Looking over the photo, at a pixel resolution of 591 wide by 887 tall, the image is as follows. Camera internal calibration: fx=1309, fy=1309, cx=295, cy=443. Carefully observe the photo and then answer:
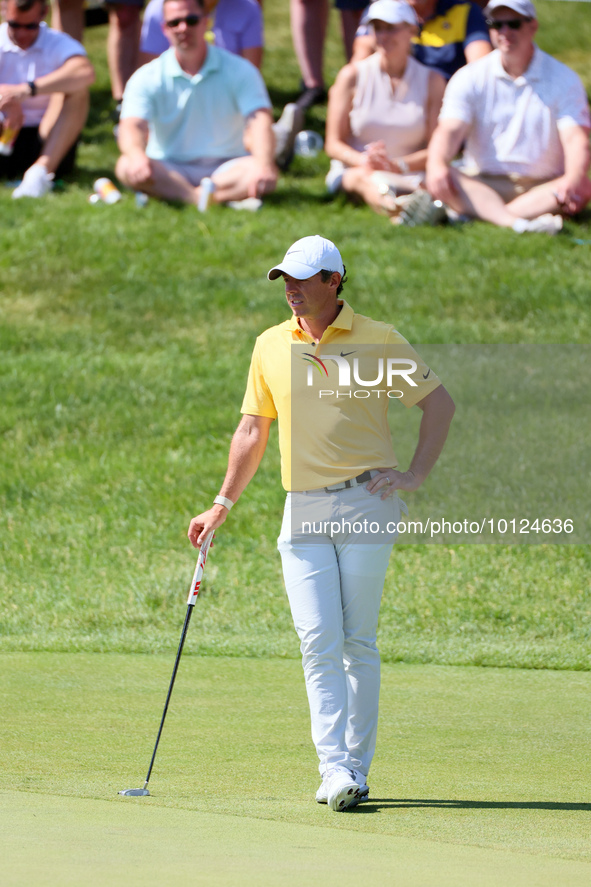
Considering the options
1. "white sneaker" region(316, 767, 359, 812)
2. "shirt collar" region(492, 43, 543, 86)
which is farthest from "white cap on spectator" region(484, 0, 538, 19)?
"white sneaker" region(316, 767, 359, 812)

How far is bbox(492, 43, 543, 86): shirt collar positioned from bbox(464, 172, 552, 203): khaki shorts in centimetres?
80

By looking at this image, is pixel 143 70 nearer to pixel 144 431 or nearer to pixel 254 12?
pixel 254 12

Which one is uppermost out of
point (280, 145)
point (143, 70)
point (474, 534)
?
point (143, 70)

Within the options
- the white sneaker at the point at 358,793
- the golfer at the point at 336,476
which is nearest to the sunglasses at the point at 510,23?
the golfer at the point at 336,476

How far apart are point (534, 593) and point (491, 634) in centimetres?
59

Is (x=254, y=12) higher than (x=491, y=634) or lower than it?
higher

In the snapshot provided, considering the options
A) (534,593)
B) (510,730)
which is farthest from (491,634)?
(510,730)

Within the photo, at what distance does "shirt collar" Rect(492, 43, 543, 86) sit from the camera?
11.0 m

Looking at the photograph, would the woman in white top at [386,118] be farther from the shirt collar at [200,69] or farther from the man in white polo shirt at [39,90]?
the man in white polo shirt at [39,90]

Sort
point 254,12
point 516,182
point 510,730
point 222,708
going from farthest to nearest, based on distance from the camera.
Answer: point 254,12 < point 516,182 < point 222,708 < point 510,730

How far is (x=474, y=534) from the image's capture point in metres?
8.89

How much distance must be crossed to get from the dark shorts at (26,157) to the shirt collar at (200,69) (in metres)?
1.50

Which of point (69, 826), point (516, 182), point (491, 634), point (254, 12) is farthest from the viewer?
point (254, 12)

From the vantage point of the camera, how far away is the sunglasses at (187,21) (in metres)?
11.0
